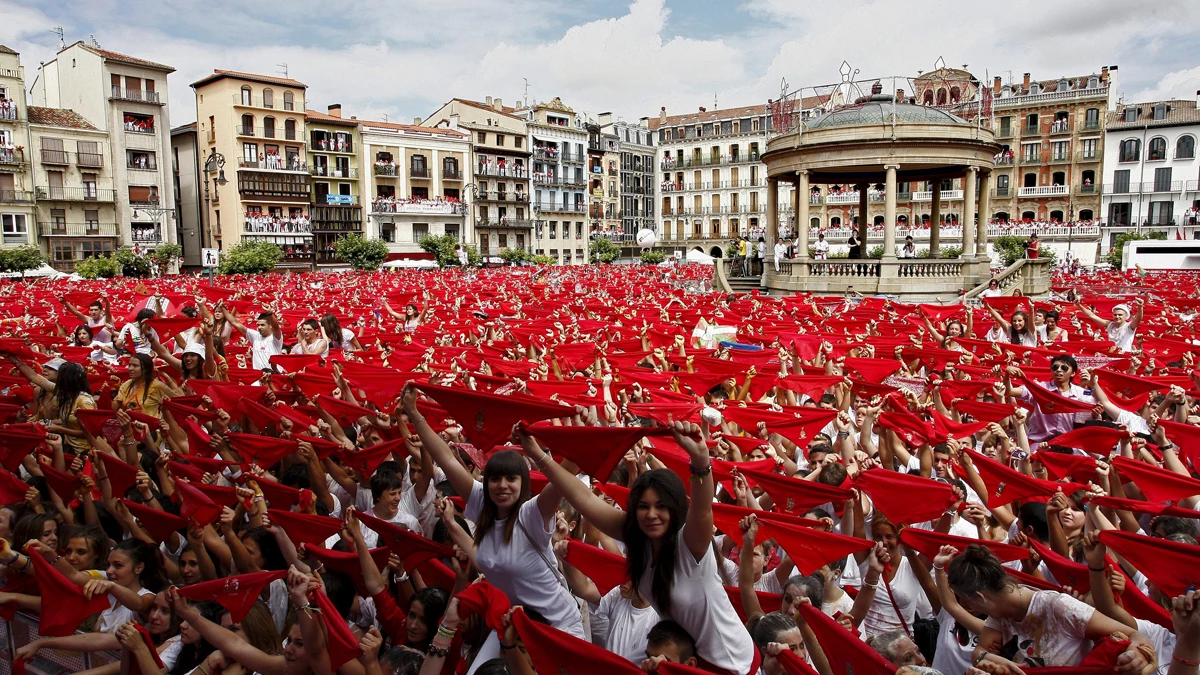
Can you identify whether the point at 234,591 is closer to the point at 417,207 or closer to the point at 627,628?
the point at 627,628

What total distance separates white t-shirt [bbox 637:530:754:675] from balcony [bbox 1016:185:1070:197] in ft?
259

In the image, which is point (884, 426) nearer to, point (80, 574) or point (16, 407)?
point (80, 574)

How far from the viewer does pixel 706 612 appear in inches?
162

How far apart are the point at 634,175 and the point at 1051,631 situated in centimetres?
10170

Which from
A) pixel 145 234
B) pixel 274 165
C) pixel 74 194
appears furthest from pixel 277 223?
pixel 74 194

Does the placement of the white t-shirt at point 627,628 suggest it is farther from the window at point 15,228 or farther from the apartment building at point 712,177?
the apartment building at point 712,177

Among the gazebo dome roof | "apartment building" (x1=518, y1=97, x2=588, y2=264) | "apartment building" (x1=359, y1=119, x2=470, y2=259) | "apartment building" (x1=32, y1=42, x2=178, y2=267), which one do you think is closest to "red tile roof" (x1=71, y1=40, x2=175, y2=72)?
"apartment building" (x1=32, y1=42, x2=178, y2=267)

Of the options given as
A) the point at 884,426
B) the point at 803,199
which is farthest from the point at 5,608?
the point at 803,199

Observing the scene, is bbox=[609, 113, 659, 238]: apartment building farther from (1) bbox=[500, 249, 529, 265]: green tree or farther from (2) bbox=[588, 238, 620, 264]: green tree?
(1) bbox=[500, 249, 529, 265]: green tree

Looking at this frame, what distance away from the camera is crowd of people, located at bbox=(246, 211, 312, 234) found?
65938 mm

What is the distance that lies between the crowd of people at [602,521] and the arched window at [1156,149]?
7082cm

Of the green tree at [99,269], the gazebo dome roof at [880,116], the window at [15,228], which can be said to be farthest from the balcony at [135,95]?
the gazebo dome roof at [880,116]

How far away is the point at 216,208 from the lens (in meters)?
67.5

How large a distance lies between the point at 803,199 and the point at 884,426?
22688mm
